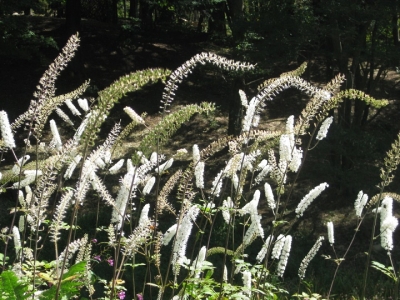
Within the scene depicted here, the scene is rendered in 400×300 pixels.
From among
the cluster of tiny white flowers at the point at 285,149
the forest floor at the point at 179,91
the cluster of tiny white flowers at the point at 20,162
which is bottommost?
the forest floor at the point at 179,91

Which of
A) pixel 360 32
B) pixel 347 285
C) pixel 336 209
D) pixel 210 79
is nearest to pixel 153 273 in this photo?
pixel 347 285

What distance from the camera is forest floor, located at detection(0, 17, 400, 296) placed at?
13.4 metres

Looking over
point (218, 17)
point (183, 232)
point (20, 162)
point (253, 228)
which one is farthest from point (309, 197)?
point (218, 17)

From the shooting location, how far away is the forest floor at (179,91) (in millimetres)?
13398

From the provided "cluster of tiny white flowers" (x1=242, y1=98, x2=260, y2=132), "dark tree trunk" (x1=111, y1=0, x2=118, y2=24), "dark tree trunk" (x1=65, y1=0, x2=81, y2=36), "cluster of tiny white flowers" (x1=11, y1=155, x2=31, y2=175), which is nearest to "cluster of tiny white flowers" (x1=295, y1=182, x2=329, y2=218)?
"cluster of tiny white flowers" (x1=242, y1=98, x2=260, y2=132)

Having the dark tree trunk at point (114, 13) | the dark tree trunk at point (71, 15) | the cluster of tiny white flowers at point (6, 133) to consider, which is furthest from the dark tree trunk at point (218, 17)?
the cluster of tiny white flowers at point (6, 133)

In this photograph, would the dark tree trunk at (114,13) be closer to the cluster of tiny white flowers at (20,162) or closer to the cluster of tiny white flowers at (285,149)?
Result: the cluster of tiny white flowers at (20,162)

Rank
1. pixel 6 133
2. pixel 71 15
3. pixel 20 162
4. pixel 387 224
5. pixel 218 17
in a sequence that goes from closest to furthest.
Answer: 1. pixel 6 133
2. pixel 20 162
3. pixel 387 224
4. pixel 71 15
5. pixel 218 17

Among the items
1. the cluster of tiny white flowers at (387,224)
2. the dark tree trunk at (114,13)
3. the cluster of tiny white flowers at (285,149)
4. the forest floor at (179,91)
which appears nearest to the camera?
the cluster of tiny white flowers at (285,149)

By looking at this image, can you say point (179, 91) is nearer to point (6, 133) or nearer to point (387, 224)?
point (387, 224)

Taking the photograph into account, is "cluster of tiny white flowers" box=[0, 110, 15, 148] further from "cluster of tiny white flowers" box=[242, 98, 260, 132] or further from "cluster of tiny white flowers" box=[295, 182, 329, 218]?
"cluster of tiny white flowers" box=[295, 182, 329, 218]

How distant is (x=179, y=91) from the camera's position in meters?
21.5

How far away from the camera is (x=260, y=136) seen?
3154mm

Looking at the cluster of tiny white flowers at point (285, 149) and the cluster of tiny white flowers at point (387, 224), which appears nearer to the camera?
the cluster of tiny white flowers at point (285, 149)
